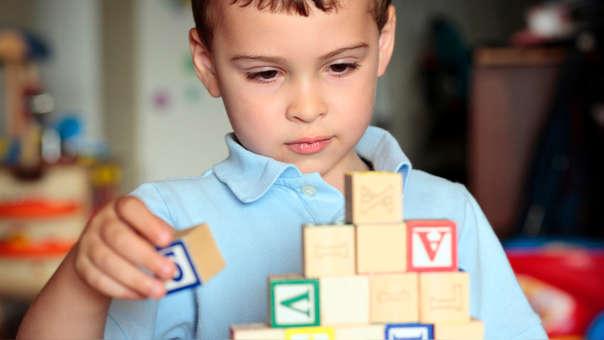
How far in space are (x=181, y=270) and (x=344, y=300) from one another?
109 millimetres

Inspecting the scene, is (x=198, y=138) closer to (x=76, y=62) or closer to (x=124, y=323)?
(x=76, y=62)

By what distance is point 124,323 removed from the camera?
68cm

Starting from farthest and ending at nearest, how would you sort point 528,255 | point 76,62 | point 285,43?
point 76,62 < point 528,255 < point 285,43

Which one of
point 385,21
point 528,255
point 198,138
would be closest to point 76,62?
point 198,138

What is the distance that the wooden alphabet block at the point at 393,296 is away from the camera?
0.46 metres

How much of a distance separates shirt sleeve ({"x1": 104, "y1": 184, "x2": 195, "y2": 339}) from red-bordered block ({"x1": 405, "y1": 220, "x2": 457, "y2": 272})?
1.04ft

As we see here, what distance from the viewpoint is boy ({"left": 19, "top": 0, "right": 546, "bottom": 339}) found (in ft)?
2.14

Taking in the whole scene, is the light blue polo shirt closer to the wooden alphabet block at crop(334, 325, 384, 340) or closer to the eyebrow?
the eyebrow

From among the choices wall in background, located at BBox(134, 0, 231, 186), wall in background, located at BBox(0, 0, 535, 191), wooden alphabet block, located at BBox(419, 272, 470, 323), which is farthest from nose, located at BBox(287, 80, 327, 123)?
wall in background, located at BBox(134, 0, 231, 186)

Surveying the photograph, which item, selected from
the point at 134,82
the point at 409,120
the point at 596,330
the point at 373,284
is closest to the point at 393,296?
the point at 373,284

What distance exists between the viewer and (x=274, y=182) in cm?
73

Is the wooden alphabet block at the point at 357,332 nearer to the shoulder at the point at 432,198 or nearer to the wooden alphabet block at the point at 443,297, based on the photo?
the wooden alphabet block at the point at 443,297

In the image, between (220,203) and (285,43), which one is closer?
(285,43)

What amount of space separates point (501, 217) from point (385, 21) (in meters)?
1.88
